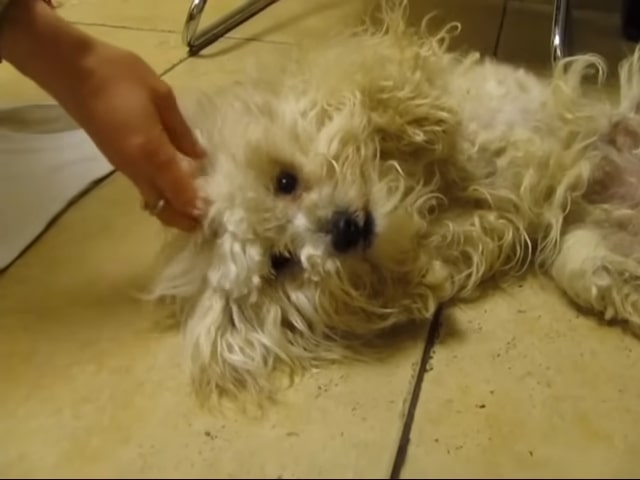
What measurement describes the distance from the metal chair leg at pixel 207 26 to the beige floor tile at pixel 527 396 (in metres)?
0.72

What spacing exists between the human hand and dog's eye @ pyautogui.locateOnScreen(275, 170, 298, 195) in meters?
0.08

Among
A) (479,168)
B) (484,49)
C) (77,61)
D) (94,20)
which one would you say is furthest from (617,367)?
(94,20)

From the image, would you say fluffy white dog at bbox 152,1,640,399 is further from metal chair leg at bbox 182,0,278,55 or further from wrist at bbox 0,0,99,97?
metal chair leg at bbox 182,0,278,55

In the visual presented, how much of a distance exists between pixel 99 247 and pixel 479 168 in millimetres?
434

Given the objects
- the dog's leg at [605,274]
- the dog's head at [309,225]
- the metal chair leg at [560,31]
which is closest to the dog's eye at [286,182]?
the dog's head at [309,225]

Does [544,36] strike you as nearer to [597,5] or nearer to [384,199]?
[597,5]

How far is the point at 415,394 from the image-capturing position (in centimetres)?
91

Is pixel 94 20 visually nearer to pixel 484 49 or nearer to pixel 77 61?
pixel 484 49

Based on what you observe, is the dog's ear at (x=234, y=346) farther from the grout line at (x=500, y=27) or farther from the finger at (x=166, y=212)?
the grout line at (x=500, y=27)

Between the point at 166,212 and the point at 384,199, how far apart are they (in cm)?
20

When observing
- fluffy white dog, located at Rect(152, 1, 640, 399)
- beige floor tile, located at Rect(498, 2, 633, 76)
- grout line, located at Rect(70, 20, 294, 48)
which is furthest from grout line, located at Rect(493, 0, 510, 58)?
fluffy white dog, located at Rect(152, 1, 640, 399)

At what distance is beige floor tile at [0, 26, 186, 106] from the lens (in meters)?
1.46

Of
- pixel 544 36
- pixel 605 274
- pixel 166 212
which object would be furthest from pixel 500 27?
pixel 166 212

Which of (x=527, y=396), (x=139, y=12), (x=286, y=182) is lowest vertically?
(x=139, y=12)
